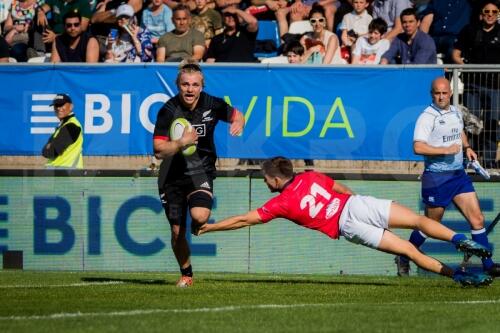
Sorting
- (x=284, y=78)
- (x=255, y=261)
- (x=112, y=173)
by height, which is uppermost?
(x=284, y=78)

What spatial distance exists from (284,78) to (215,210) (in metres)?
2.15

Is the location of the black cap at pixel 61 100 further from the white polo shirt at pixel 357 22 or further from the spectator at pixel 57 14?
the white polo shirt at pixel 357 22

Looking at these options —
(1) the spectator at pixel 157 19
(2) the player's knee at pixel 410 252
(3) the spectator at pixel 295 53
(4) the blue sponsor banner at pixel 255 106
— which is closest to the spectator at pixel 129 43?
(1) the spectator at pixel 157 19

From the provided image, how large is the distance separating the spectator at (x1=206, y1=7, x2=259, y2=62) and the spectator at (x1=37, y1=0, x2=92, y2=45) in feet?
7.78

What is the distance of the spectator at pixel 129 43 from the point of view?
62.4ft

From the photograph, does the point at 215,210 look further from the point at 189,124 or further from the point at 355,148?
the point at 189,124

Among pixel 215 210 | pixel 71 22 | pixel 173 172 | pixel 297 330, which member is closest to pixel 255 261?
pixel 215 210

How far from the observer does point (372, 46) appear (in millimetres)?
18031

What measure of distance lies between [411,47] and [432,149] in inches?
176

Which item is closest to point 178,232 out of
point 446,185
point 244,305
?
point 244,305

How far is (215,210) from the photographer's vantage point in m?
16.3

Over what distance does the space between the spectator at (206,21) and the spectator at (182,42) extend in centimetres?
86

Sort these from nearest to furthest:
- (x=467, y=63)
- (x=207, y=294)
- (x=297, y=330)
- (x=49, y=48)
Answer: (x=297, y=330), (x=207, y=294), (x=467, y=63), (x=49, y=48)

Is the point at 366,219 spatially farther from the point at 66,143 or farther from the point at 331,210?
the point at 66,143
